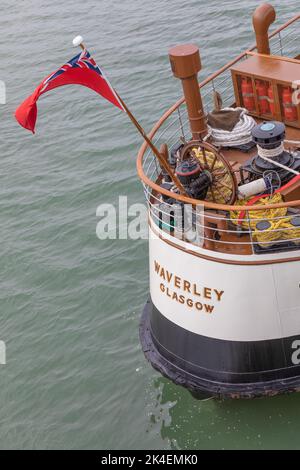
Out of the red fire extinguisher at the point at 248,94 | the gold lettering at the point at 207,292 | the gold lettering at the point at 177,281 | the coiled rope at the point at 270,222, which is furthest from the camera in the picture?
the red fire extinguisher at the point at 248,94

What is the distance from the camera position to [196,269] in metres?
12.4

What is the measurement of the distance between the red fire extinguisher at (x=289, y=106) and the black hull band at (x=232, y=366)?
4522 millimetres

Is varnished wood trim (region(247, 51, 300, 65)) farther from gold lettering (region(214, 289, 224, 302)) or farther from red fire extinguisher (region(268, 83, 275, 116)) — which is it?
gold lettering (region(214, 289, 224, 302))

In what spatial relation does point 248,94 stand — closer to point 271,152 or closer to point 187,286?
point 271,152

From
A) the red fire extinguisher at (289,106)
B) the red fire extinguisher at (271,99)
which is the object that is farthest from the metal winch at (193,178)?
the red fire extinguisher at (271,99)

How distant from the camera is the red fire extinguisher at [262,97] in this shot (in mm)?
14594

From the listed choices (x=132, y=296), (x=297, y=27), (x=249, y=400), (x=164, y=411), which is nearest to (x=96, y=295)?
(x=132, y=296)

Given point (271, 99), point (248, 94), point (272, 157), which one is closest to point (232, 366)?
point (272, 157)

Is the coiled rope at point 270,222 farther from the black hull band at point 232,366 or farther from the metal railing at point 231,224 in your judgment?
the black hull band at point 232,366

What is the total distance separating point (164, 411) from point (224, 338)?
8.05 feet

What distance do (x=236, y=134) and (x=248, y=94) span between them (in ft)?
4.19

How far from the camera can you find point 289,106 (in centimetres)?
1433

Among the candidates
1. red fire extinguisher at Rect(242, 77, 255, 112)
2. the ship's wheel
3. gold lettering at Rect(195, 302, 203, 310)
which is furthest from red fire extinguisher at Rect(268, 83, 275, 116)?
gold lettering at Rect(195, 302, 203, 310)

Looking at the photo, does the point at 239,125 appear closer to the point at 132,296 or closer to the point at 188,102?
the point at 188,102
